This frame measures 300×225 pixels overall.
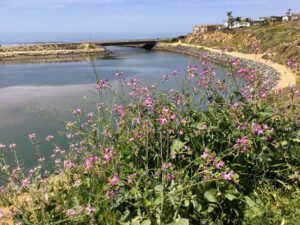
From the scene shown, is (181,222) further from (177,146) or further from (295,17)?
(295,17)

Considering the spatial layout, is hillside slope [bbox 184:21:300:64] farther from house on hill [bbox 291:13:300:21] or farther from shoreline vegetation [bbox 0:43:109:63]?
house on hill [bbox 291:13:300:21]

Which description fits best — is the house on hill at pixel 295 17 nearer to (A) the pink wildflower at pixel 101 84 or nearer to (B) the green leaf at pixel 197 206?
(A) the pink wildflower at pixel 101 84

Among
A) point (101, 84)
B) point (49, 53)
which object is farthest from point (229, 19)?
point (101, 84)

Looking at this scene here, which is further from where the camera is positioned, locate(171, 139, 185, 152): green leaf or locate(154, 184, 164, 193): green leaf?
locate(171, 139, 185, 152): green leaf

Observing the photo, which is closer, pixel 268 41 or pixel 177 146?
pixel 177 146

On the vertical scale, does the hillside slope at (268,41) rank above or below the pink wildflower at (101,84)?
below

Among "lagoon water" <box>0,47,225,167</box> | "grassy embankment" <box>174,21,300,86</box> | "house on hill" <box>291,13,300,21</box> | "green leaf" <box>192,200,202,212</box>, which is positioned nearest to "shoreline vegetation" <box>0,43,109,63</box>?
"grassy embankment" <box>174,21,300,86</box>

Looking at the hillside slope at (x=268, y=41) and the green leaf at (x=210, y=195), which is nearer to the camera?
the green leaf at (x=210, y=195)

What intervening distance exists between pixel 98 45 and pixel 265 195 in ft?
278

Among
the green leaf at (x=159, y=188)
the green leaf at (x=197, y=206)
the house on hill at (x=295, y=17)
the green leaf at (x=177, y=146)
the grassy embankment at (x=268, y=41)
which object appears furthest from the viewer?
the house on hill at (x=295, y=17)

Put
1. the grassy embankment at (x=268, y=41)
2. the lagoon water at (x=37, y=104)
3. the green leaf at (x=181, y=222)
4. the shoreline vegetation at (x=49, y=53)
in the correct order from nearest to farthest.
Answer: the green leaf at (x=181, y=222) < the grassy embankment at (x=268, y=41) < the lagoon water at (x=37, y=104) < the shoreline vegetation at (x=49, y=53)

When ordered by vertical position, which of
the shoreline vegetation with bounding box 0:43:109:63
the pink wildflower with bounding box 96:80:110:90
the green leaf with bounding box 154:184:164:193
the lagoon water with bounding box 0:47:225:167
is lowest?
the shoreline vegetation with bounding box 0:43:109:63

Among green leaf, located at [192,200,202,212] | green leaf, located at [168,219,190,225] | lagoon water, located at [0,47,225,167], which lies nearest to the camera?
green leaf, located at [168,219,190,225]

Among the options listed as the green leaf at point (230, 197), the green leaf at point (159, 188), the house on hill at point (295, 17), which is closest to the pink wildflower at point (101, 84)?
the green leaf at point (159, 188)
